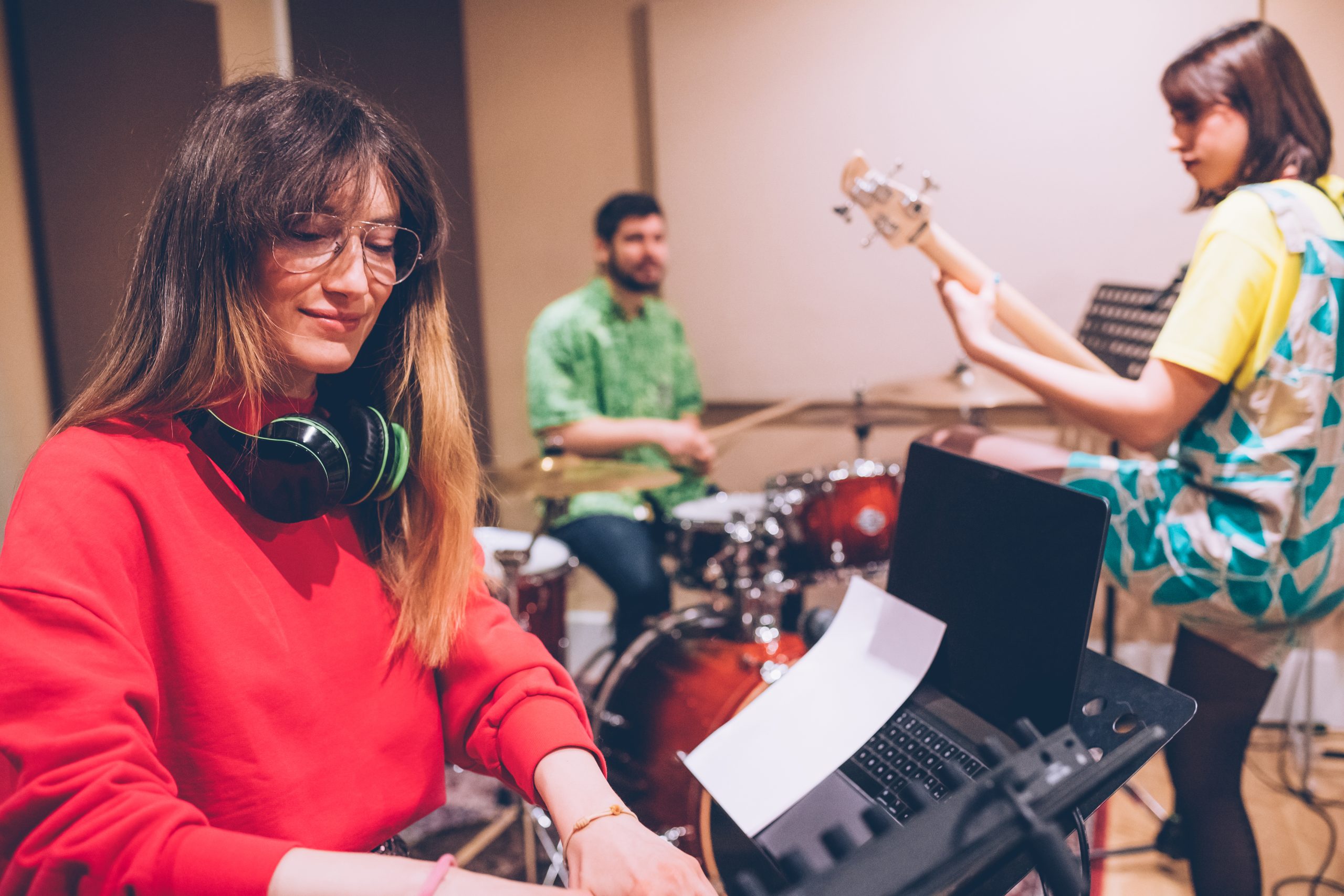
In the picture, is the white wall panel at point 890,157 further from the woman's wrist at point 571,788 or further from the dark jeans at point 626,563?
the woman's wrist at point 571,788

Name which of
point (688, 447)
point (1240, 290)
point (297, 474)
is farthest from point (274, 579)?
point (688, 447)

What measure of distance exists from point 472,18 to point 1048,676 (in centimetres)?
315

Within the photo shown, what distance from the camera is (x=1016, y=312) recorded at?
1.84 metres

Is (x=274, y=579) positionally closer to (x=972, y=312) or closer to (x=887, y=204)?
(x=972, y=312)

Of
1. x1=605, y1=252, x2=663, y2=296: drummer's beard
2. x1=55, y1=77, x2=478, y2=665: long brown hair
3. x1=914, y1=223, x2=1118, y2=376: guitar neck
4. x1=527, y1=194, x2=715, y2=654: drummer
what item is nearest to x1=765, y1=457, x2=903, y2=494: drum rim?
x1=527, y1=194, x2=715, y2=654: drummer

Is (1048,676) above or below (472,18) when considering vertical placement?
below

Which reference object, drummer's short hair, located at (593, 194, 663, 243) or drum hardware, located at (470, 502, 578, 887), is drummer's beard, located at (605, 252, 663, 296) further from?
drum hardware, located at (470, 502, 578, 887)

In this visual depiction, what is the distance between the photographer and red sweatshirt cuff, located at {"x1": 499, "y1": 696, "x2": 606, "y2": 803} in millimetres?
911

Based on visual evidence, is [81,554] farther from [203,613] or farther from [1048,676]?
[1048,676]

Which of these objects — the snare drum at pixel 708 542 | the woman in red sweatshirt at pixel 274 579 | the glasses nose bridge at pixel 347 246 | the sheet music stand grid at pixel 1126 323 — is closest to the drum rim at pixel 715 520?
the snare drum at pixel 708 542

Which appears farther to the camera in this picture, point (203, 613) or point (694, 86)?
point (694, 86)

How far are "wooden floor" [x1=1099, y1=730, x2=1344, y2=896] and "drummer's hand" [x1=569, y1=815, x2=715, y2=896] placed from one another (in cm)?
171

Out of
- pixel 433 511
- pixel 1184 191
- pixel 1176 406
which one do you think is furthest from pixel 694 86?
pixel 433 511

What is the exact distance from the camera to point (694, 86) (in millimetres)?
3021
